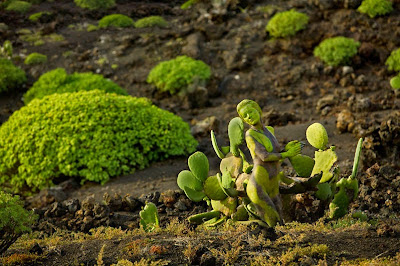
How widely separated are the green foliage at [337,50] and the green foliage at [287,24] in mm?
1047

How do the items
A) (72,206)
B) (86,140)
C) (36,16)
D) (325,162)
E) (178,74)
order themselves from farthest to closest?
1. (36,16)
2. (178,74)
3. (86,140)
4. (72,206)
5. (325,162)

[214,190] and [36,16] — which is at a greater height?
[214,190]

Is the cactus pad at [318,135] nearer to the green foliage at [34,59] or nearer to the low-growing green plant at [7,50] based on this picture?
the green foliage at [34,59]

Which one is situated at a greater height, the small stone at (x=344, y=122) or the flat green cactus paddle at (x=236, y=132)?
the flat green cactus paddle at (x=236, y=132)

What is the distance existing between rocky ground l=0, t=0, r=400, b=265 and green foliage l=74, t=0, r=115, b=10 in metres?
0.37

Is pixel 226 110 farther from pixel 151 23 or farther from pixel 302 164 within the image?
pixel 302 164

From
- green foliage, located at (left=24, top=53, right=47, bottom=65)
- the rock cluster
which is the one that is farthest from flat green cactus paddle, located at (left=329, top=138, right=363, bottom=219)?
green foliage, located at (left=24, top=53, right=47, bottom=65)

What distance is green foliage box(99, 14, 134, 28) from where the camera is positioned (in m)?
16.4

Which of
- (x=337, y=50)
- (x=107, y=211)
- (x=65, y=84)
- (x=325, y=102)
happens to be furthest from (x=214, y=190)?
(x=337, y=50)

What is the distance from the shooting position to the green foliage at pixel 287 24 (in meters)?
13.3

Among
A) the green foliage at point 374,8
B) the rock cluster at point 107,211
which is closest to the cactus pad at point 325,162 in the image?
the rock cluster at point 107,211

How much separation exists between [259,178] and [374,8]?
1127 cm

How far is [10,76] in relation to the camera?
12688 mm

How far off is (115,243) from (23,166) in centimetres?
419
